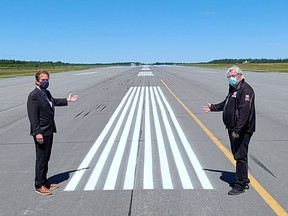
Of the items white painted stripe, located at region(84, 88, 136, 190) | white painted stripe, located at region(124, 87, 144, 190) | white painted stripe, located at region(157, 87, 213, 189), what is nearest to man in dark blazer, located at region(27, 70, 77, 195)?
white painted stripe, located at region(84, 88, 136, 190)

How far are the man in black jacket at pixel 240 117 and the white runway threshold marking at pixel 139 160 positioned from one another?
0.55 metres

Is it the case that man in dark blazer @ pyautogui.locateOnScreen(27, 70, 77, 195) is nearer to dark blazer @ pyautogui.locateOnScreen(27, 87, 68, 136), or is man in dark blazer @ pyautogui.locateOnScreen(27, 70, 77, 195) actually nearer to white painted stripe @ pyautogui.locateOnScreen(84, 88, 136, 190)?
dark blazer @ pyautogui.locateOnScreen(27, 87, 68, 136)

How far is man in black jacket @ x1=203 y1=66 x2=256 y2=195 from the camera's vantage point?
5.08m

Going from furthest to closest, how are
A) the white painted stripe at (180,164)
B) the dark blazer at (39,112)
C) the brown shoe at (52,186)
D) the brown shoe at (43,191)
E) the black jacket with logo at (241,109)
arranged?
the white painted stripe at (180,164) → the brown shoe at (52,186) → the brown shoe at (43,191) → the dark blazer at (39,112) → the black jacket with logo at (241,109)

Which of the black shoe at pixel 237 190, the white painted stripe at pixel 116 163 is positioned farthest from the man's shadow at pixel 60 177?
the black shoe at pixel 237 190

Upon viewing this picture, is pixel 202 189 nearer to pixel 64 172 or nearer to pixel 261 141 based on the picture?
pixel 64 172

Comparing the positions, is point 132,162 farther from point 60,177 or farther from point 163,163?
point 60,177

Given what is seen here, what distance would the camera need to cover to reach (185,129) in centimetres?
1052

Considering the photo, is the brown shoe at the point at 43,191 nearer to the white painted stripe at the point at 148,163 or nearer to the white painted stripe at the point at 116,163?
the white painted stripe at the point at 116,163

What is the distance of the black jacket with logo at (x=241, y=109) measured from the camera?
506 centimetres

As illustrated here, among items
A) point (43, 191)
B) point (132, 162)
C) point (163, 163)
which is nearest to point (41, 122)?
point (43, 191)

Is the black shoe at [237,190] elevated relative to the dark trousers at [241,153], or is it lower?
lower

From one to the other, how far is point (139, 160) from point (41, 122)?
2.37m

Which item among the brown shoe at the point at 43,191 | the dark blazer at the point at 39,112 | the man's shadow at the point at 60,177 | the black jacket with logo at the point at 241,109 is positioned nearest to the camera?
the black jacket with logo at the point at 241,109
